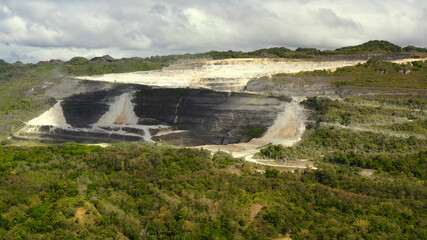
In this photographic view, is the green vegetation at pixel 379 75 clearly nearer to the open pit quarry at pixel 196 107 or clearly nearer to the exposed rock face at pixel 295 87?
the exposed rock face at pixel 295 87

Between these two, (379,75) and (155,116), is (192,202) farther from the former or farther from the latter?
(379,75)

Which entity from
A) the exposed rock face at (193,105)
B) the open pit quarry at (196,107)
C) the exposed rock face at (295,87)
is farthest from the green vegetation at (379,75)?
the open pit quarry at (196,107)

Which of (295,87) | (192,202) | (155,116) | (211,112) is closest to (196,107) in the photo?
(211,112)

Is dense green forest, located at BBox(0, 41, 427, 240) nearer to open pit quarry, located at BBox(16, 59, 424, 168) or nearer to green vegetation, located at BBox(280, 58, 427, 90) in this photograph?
open pit quarry, located at BBox(16, 59, 424, 168)

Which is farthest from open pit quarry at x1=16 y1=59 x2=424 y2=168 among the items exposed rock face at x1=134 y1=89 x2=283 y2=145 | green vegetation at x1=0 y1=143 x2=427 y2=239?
green vegetation at x1=0 y1=143 x2=427 y2=239

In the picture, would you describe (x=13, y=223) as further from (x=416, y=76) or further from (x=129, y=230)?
(x=416, y=76)

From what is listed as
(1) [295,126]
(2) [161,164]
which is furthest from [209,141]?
(2) [161,164]
